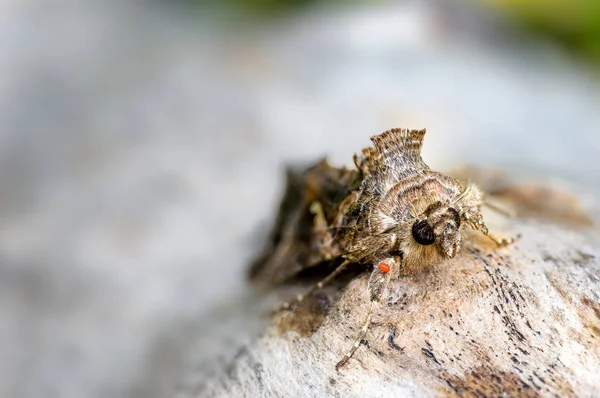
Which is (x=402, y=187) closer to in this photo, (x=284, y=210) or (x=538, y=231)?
(x=538, y=231)

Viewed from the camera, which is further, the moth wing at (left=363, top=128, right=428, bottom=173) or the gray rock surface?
the gray rock surface

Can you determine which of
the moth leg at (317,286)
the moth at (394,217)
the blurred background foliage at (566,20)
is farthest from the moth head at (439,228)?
the blurred background foliage at (566,20)

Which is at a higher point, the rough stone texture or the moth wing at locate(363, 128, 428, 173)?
the moth wing at locate(363, 128, 428, 173)

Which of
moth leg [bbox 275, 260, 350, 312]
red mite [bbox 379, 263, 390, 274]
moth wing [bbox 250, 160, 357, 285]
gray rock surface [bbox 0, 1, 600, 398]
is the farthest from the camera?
gray rock surface [bbox 0, 1, 600, 398]

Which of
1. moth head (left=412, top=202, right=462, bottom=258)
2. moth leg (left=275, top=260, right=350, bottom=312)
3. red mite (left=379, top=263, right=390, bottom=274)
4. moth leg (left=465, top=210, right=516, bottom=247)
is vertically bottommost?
moth leg (left=275, top=260, right=350, bottom=312)

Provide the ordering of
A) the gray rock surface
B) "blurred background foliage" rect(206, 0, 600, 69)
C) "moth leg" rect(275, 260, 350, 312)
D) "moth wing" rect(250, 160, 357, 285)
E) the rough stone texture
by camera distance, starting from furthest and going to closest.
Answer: "blurred background foliage" rect(206, 0, 600, 69) → the gray rock surface → "moth wing" rect(250, 160, 357, 285) → "moth leg" rect(275, 260, 350, 312) → the rough stone texture

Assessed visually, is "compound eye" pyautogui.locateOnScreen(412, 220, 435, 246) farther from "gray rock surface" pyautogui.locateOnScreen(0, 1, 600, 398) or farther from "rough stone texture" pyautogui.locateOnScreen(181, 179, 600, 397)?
"gray rock surface" pyautogui.locateOnScreen(0, 1, 600, 398)

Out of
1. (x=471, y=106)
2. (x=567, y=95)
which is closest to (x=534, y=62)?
(x=567, y=95)

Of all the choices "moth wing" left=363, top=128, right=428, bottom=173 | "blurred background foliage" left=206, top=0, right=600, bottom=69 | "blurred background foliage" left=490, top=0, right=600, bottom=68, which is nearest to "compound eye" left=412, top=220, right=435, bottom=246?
"moth wing" left=363, top=128, right=428, bottom=173
